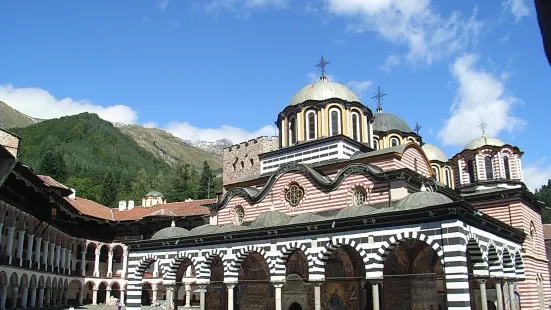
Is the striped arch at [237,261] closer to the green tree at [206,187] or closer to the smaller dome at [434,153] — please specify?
the smaller dome at [434,153]

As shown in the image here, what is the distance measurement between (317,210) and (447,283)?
8183 millimetres

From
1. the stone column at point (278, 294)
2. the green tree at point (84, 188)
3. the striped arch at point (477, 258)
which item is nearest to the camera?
the striped arch at point (477, 258)

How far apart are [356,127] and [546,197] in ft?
246

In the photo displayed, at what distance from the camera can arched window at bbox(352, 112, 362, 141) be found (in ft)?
93.4

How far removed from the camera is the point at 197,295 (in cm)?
4459

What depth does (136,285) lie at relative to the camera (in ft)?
85.8

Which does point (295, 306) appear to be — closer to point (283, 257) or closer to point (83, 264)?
point (283, 257)

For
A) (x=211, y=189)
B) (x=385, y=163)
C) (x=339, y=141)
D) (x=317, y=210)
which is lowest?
(x=317, y=210)

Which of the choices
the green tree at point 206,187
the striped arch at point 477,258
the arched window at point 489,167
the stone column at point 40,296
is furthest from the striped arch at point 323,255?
A: the green tree at point 206,187

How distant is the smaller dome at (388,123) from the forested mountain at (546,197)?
41.1 metres

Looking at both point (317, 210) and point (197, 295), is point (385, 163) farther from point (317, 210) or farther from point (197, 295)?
point (197, 295)

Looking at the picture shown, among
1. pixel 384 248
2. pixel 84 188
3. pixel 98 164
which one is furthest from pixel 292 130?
pixel 98 164

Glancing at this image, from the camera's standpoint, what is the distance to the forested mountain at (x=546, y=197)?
7306cm

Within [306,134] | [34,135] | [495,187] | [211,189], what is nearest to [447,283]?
[306,134]
